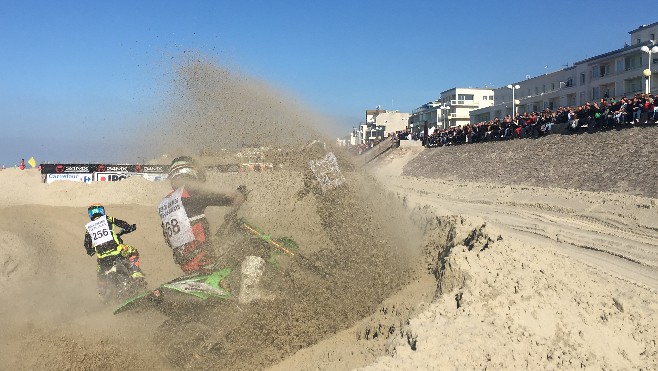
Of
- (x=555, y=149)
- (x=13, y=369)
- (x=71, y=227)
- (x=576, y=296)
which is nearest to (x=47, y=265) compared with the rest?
(x=71, y=227)

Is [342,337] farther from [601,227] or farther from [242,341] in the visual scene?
[601,227]

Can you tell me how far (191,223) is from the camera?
6293 millimetres

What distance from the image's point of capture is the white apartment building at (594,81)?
43000 mm

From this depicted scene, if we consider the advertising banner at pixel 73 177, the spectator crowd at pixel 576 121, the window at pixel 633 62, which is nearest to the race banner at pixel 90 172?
the advertising banner at pixel 73 177

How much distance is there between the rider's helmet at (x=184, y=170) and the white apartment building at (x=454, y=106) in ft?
238

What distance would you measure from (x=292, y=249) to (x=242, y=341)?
145 centimetres

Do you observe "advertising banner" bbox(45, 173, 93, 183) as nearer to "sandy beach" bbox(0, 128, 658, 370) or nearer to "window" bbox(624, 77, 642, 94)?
"sandy beach" bbox(0, 128, 658, 370)

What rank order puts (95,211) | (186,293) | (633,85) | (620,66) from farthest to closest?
1. (620,66)
2. (633,85)
3. (95,211)
4. (186,293)

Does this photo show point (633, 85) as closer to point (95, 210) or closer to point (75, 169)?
point (75, 169)

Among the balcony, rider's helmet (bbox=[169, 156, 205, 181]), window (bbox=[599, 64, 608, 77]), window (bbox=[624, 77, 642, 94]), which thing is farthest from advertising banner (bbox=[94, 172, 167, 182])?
the balcony

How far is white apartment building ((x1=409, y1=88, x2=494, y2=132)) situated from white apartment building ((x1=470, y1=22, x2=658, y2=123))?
545 inches

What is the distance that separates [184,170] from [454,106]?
7783 cm

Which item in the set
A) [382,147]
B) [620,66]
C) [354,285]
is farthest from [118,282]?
[620,66]

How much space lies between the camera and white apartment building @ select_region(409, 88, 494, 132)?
79.8 metres
